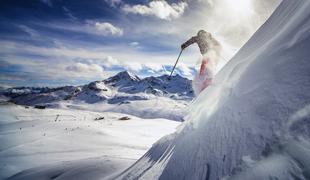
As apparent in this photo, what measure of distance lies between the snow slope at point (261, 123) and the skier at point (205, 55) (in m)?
3.07

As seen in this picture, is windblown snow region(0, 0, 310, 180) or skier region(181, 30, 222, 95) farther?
skier region(181, 30, 222, 95)

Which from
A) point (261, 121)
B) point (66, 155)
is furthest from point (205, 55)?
point (66, 155)

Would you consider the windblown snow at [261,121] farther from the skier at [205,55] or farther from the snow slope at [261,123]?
the skier at [205,55]

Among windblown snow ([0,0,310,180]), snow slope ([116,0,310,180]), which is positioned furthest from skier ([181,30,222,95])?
snow slope ([116,0,310,180])

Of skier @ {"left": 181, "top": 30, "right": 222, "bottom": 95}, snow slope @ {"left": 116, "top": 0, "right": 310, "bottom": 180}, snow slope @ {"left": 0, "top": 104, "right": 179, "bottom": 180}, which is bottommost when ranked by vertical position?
snow slope @ {"left": 0, "top": 104, "right": 179, "bottom": 180}

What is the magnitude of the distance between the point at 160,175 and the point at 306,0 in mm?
2757

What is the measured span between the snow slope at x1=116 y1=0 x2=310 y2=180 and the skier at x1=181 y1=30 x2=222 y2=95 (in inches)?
121

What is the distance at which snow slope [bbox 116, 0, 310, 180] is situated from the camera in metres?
1.54

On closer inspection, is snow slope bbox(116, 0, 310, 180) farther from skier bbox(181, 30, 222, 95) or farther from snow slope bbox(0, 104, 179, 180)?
snow slope bbox(0, 104, 179, 180)

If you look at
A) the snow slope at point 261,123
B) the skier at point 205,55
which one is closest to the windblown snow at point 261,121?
the snow slope at point 261,123

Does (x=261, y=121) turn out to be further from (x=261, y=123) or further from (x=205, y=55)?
(x=205, y=55)

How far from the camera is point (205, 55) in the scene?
22.8 ft

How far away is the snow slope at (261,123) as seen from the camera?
1.54 meters

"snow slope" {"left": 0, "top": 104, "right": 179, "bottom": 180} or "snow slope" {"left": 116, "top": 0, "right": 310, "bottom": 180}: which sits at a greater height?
"snow slope" {"left": 116, "top": 0, "right": 310, "bottom": 180}
